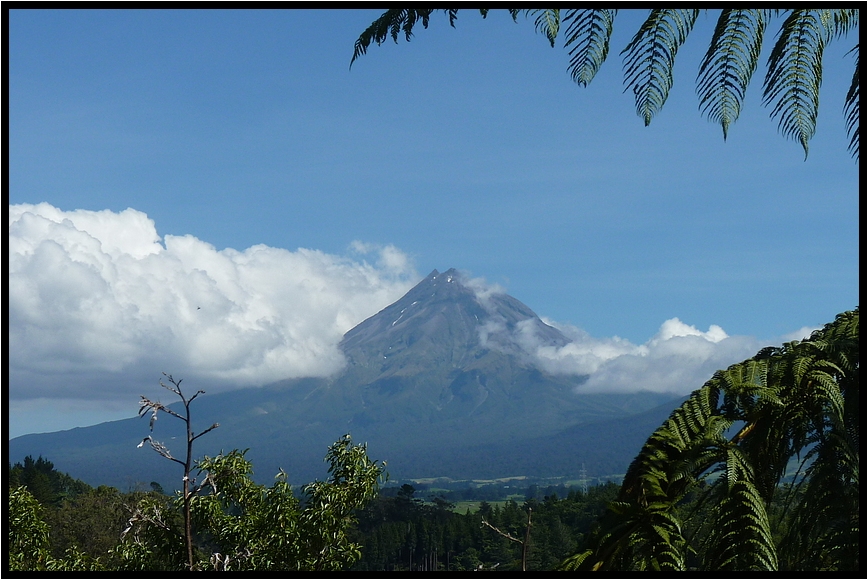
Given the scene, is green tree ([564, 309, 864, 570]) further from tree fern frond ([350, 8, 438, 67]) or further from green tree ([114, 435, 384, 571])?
green tree ([114, 435, 384, 571])

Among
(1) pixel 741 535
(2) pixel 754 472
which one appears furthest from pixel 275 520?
(1) pixel 741 535

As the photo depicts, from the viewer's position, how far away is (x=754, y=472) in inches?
106

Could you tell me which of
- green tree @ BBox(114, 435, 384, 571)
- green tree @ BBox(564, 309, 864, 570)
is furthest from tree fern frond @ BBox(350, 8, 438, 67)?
green tree @ BBox(114, 435, 384, 571)

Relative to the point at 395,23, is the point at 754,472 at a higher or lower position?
lower

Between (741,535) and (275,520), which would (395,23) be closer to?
(741,535)

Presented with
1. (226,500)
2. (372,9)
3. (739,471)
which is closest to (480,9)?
(372,9)

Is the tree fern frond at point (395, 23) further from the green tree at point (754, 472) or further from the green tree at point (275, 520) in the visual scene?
the green tree at point (275, 520)

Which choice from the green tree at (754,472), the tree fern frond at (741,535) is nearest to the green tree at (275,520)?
the green tree at (754,472)

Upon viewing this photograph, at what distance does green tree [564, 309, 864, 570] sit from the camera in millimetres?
2438

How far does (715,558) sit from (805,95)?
1.61m

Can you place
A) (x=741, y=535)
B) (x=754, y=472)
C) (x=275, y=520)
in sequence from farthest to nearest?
(x=275, y=520), (x=754, y=472), (x=741, y=535)

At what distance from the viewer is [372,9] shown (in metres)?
2.65

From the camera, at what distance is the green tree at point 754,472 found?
244cm

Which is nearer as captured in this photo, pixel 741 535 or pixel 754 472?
pixel 741 535
